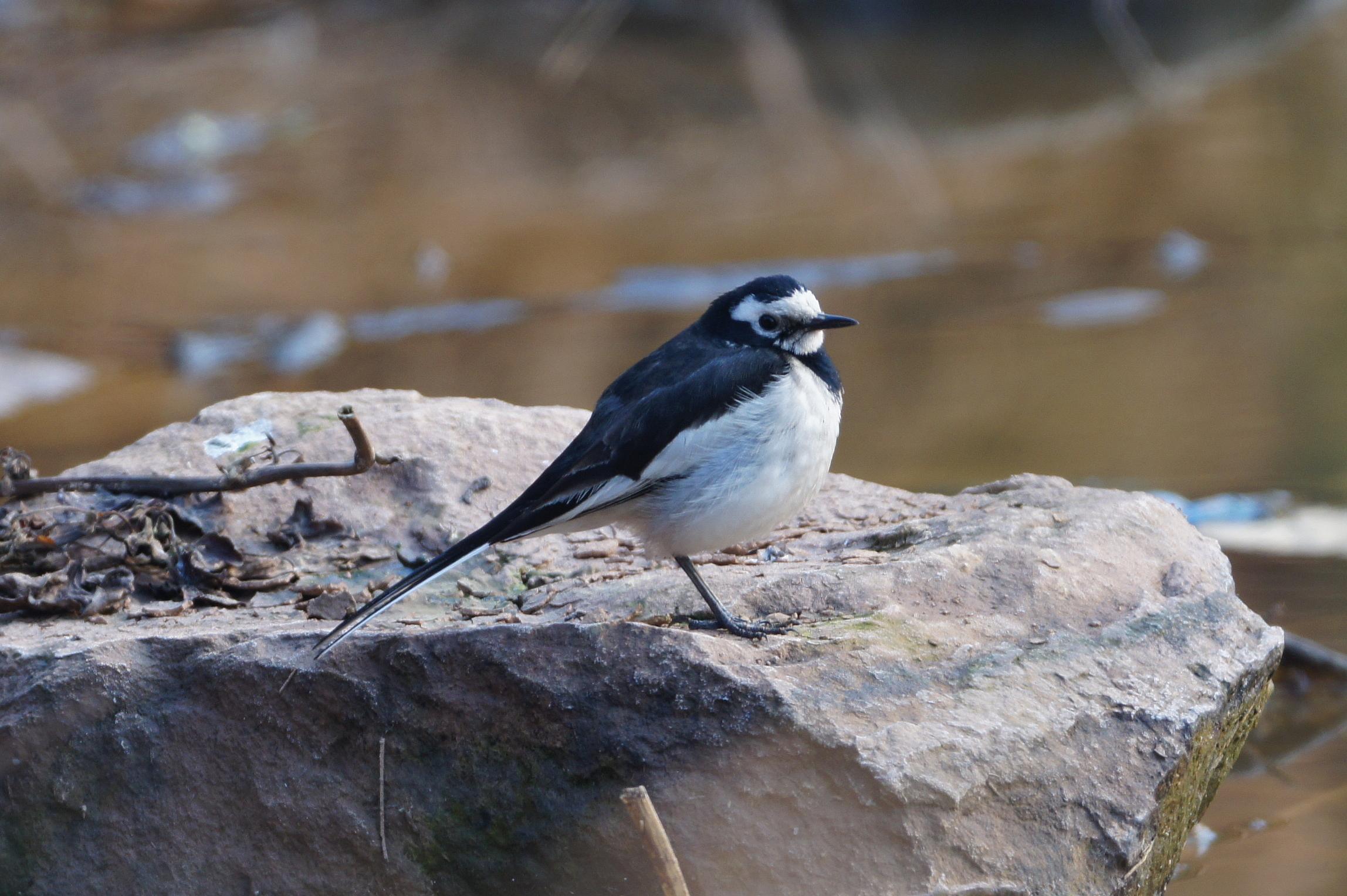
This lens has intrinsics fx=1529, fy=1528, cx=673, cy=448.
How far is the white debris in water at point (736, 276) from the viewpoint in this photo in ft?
36.0

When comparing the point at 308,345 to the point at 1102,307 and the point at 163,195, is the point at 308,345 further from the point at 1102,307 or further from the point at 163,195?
the point at 1102,307

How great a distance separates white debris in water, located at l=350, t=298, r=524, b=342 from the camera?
35.2ft

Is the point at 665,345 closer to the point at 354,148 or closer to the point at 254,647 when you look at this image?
the point at 254,647

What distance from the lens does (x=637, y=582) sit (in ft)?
13.9

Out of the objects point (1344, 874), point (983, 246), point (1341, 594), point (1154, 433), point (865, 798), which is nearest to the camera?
point (865, 798)

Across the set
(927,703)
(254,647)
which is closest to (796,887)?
(927,703)

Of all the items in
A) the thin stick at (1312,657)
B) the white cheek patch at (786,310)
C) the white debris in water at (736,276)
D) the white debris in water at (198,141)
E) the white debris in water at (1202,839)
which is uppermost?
the white debris in water at (198,141)

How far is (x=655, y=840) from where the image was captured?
3.09 metres

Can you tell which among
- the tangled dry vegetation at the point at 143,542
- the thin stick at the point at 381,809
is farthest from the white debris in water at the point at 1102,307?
the thin stick at the point at 381,809

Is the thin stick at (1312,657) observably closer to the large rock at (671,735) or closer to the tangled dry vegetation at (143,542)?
the large rock at (671,735)

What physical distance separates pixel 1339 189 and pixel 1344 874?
31.5ft

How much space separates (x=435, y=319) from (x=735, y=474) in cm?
735

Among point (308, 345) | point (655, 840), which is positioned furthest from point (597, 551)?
point (308, 345)

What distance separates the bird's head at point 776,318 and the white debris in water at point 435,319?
261 inches
